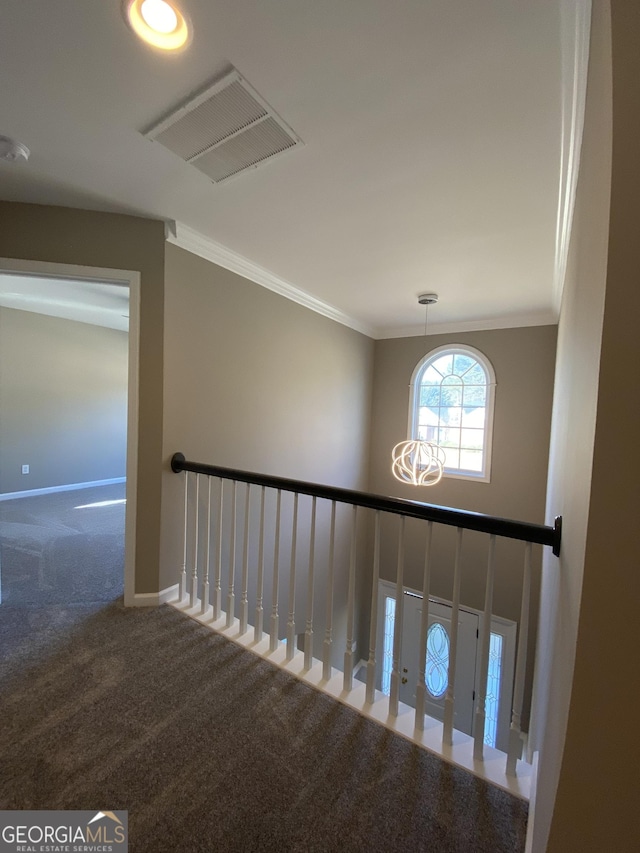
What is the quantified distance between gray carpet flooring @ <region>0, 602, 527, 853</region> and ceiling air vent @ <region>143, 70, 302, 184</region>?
2376mm

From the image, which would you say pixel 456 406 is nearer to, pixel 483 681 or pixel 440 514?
pixel 440 514

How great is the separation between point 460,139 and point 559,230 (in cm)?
102

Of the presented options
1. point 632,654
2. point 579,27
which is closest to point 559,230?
point 579,27

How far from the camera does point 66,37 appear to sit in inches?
42.8

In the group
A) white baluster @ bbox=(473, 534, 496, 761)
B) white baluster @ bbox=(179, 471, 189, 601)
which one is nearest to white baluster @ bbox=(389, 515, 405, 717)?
white baluster @ bbox=(473, 534, 496, 761)

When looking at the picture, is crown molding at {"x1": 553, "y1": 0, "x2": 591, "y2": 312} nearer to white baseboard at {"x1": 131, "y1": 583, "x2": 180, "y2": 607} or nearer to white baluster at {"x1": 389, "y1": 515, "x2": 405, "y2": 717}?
white baluster at {"x1": 389, "y1": 515, "x2": 405, "y2": 717}

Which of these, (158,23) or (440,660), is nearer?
(158,23)

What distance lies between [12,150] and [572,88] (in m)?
2.21

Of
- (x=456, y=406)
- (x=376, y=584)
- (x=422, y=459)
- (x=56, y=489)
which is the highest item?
(x=456, y=406)

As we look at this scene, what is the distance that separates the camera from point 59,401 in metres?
5.30

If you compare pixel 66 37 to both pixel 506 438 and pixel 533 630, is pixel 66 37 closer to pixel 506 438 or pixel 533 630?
pixel 506 438

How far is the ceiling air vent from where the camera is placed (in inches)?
50.4

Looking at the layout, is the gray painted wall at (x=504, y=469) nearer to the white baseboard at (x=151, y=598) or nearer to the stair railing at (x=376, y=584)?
the stair railing at (x=376, y=584)

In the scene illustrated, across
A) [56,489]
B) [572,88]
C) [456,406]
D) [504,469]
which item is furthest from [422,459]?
[56,489]
